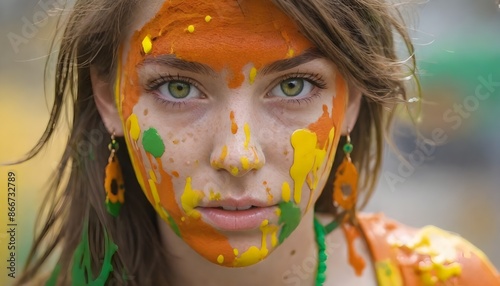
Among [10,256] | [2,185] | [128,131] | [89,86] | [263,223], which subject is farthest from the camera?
[2,185]

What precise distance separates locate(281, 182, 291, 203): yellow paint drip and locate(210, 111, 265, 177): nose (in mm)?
93

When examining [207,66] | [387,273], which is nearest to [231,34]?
[207,66]

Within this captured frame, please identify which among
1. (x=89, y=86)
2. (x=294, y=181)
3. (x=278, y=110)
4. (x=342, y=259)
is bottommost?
(x=342, y=259)

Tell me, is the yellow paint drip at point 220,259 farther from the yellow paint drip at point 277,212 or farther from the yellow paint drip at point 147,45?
the yellow paint drip at point 147,45

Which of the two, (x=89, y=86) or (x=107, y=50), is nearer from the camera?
(x=107, y=50)

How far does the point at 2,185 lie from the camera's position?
2242 millimetres

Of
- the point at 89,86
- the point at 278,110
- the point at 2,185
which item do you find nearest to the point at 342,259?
the point at 278,110

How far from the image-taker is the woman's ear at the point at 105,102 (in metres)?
1.83

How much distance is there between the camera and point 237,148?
151 centimetres

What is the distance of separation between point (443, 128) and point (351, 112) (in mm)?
3267

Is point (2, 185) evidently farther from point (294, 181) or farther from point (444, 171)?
point (444, 171)

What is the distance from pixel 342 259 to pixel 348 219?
0.16 m

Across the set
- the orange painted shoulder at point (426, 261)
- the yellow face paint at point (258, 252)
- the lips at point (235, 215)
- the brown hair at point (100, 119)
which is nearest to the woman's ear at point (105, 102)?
the brown hair at point (100, 119)

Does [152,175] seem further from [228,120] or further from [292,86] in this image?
[292,86]
